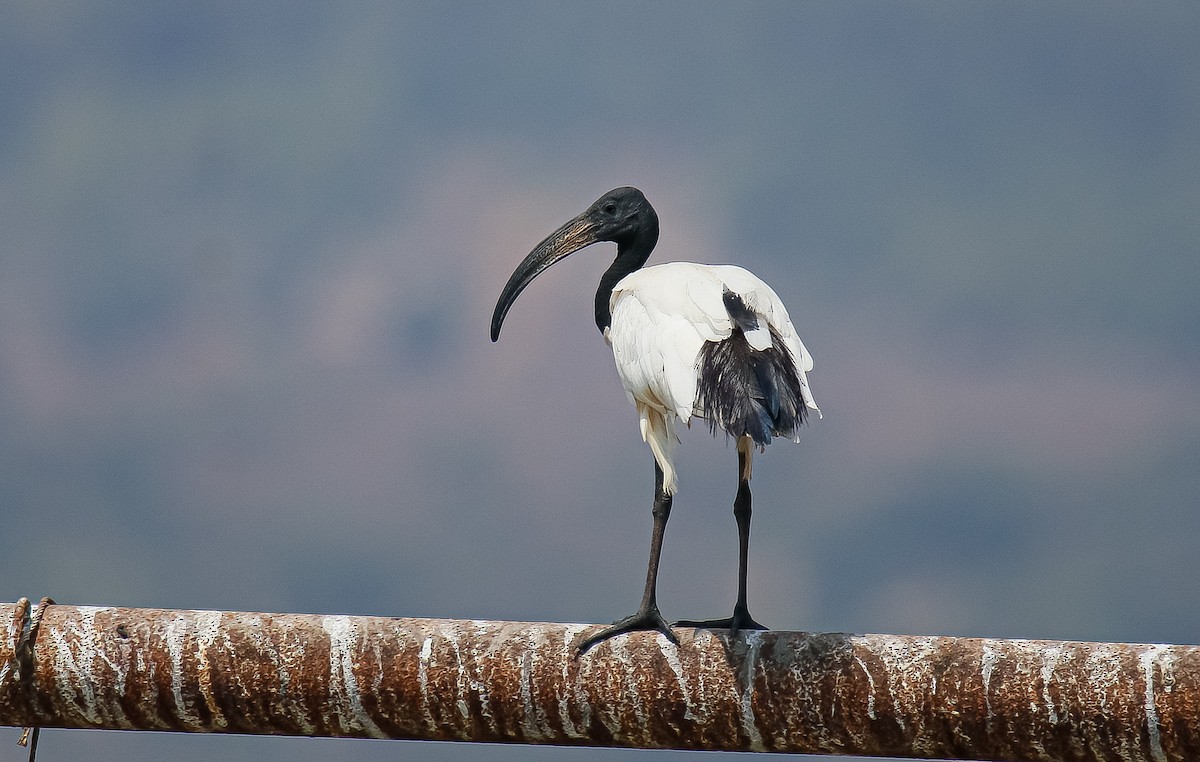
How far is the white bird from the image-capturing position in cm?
610

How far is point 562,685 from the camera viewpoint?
18.1 feet

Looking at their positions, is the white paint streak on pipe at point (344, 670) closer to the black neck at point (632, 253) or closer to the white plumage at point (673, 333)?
the white plumage at point (673, 333)

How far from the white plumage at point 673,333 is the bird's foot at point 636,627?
32.5 inches

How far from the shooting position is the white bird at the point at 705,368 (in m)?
6.10

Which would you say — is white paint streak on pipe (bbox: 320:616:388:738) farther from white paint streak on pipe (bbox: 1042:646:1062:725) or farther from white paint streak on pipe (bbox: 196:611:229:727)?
white paint streak on pipe (bbox: 1042:646:1062:725)

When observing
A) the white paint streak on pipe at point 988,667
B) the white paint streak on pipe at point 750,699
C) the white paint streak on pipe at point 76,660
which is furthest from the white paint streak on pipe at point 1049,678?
the white paint streak on pipe at point 76,660

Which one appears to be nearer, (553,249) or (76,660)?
(76,660)

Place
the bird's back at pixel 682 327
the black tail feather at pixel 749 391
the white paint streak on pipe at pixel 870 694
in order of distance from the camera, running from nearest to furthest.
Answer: the white paint streak on pipe at pixel 870 694, the black tail feather at pixel 749 391, the bird's back at pixel 682 327

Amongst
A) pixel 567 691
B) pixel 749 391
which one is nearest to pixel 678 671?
pixel 567 691

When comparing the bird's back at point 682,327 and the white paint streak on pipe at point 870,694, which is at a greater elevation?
the bird's back at point 682,327

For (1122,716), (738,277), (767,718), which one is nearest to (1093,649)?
(1122,716)

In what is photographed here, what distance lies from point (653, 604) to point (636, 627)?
12.6 inches

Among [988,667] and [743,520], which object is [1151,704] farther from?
[743,520]

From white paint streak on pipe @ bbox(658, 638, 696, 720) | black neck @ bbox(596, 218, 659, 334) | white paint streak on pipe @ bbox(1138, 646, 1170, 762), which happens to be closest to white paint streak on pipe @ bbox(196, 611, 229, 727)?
white paint streak on pipe @ bbox(658, 638, 696, 720)
